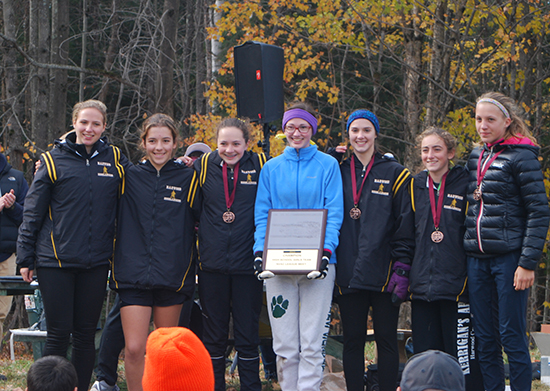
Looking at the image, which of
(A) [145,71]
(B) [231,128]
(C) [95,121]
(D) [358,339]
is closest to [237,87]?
(B) [231,128]

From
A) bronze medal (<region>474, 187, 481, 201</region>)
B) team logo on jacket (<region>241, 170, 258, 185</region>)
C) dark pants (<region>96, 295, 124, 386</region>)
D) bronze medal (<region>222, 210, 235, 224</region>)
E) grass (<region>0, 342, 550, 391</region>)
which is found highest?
team logo on jacket (<region>241, 170, 258, 185</region>)

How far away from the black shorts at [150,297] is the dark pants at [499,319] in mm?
2116

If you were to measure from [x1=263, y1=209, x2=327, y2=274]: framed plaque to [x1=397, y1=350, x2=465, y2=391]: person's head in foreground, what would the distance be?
6.84ft

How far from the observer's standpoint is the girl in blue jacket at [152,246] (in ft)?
14.2

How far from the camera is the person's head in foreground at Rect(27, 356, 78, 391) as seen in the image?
8.35 feet

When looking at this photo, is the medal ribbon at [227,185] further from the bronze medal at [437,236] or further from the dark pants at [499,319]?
the dark pants at [499,319]

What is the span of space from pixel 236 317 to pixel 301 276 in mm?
574

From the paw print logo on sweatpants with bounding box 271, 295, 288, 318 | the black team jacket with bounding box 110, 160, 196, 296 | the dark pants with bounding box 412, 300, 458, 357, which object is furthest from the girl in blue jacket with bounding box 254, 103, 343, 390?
the dark pants with bounding box 412, 300, 458, 357

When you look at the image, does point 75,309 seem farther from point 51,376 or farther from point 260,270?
point 51,376

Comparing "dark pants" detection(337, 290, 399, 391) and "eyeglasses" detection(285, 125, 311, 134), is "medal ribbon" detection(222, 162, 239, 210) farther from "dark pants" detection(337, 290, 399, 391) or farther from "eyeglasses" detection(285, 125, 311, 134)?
"dark pants" detection(337, 290, 399, 391)

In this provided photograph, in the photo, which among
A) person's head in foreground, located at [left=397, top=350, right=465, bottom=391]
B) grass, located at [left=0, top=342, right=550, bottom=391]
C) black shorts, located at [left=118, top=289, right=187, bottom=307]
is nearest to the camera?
person's head in foreground, located at [left=397, top=350, right=465, bottom=391]

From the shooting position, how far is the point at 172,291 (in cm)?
442

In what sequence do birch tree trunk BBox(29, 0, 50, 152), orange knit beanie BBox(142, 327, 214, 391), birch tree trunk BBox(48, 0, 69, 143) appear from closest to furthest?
orange knit beanie BBox(142, 327, 214, 391), birch tree trunk BBox(29, 0, 50, 152), birch tree trunk BBox(48, 0, 69, 143)

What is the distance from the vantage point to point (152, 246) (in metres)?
4.41
